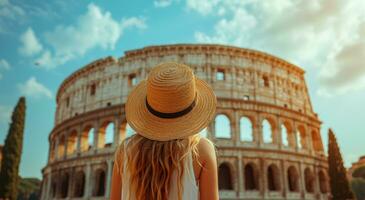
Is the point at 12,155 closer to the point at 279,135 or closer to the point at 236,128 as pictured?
the point at 236,128

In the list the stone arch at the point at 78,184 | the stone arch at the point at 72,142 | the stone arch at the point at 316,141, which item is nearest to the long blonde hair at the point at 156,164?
the stone arch at the point at 78,184

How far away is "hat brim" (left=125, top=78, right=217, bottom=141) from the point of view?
188 cm

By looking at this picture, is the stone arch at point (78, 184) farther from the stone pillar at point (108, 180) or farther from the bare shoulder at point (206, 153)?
the bare shoulder at point (206, 153)

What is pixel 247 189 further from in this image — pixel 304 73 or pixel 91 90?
pixel 91 90

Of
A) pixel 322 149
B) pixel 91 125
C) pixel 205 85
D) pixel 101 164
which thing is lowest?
pixel 205 85

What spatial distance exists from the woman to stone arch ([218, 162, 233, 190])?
2127cm

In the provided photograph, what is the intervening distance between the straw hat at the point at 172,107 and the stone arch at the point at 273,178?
23.1m

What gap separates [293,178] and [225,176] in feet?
20.2

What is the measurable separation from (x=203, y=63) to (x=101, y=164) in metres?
11.8

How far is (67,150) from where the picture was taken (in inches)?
1070

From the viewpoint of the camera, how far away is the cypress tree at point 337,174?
21816 millimetres

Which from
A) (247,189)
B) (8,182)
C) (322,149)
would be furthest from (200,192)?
(322,149)

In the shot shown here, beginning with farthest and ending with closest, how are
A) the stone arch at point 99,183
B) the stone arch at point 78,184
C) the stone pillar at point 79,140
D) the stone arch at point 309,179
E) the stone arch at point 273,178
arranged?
the stone pillar at point 79,140 < the stone arch at point 309,179 < the stone arch at point 78,184 < the stone arch at point 99,183 < the stone arch at point 273,178

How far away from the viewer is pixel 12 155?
944 inches
